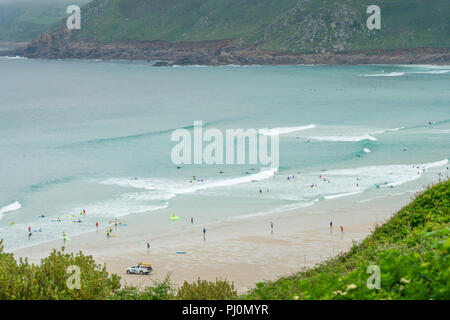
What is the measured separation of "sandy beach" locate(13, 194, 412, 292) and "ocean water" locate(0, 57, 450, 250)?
161 centimetres

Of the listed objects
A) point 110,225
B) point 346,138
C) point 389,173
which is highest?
point 346,138

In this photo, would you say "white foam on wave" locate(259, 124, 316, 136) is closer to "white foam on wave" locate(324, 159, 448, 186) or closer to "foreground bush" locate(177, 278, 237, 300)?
"white foam on wave" locate(324, 159, 448, 186)

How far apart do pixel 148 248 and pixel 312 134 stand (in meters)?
39.3

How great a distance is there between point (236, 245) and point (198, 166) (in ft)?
67.2

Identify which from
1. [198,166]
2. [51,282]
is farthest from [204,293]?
[198,166]

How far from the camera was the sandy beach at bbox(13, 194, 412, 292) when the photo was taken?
27397 millimetres

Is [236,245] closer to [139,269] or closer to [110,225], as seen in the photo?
[139,269]

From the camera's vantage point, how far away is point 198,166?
51062 mm

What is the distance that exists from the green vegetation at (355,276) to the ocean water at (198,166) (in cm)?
1755

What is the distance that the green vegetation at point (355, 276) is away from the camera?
10.2 meters

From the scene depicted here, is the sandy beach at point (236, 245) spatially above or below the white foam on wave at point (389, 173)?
below

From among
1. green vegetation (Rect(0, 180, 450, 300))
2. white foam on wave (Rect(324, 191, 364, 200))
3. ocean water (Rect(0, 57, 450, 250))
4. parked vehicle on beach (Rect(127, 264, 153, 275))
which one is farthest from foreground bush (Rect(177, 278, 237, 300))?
white foam on wave (Rect(324, 191, 364, 200))

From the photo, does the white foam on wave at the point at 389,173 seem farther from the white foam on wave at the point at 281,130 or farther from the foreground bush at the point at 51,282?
the foreground bush at the point at 51,282

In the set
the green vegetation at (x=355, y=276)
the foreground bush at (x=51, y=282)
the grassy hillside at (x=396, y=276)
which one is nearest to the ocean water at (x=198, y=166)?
the foreground bush at (x=51, y=282)
